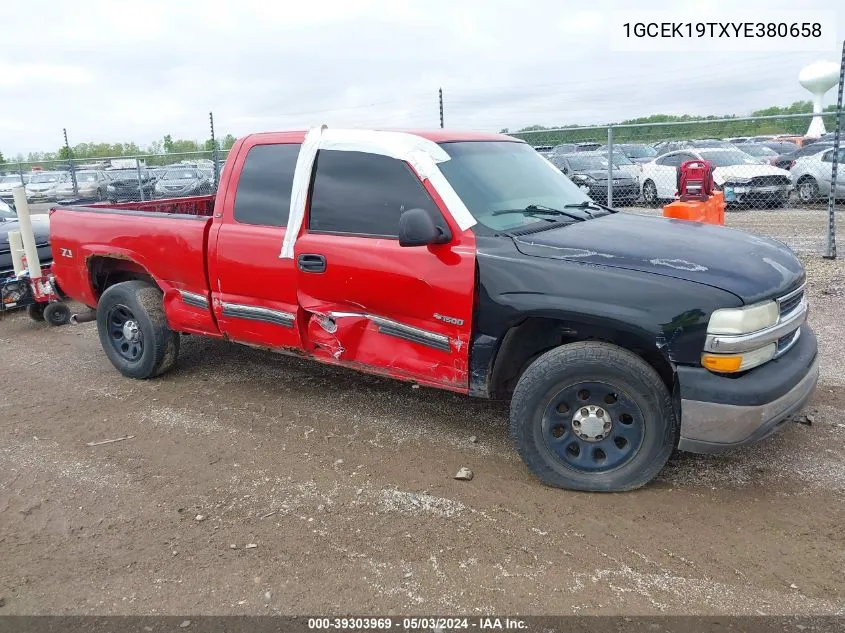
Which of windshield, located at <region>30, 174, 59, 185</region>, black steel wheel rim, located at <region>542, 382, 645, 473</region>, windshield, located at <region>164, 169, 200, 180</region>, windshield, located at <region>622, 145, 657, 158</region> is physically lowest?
black steel wheel rim, located at <region>542, 382, 645, 473</region>

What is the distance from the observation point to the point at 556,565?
3018 mm

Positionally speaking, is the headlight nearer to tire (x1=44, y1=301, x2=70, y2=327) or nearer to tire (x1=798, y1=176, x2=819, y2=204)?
tire (x1=44, y1=301, x2=70, y2=327)

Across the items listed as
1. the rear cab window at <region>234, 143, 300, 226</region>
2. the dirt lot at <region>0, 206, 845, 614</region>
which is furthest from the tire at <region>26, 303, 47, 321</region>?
the rear cab window at <region>234, 143, 300, 226</region>

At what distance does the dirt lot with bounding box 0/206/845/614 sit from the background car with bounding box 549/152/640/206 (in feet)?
31.7

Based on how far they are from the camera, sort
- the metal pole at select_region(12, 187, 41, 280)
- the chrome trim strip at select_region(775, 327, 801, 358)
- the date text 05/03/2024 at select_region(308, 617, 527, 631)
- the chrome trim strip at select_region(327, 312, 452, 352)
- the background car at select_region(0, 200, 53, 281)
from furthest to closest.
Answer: the background car at select_region(0, 200, 53, 281) < the metal pole at select_region(12, 187, 41, 280) < the chrome trim strip at select_region(327, 312, 452, 352) < the chrome trim strip at select_region(775, 327, 801, 358) < the date text 05/03/2024 at select_region(308, 617, 527, 631)

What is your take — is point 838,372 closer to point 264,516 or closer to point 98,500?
point 264,516

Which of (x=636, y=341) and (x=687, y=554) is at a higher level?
(x=636, y=341)

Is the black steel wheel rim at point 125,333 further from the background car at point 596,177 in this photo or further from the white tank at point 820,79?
the white tank at point 820,79

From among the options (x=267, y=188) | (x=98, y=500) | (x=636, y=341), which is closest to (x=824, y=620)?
(x=636, y=341)

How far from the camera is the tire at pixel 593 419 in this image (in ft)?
11.0

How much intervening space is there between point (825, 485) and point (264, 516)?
2.92m

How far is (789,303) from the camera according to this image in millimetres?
3502

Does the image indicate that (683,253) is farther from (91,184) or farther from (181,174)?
(91,184)

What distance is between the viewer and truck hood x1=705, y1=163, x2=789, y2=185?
46.9ft
